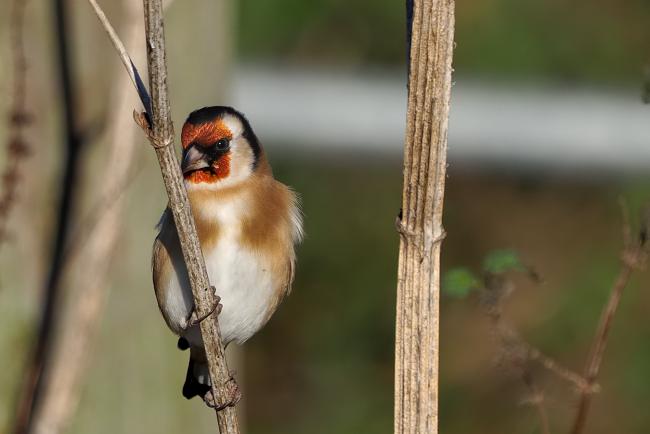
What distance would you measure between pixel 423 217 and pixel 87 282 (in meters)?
1.32

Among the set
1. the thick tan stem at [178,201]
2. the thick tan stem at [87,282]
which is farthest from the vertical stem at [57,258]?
the thick tan stem at [178,201]

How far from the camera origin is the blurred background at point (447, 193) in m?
4.52

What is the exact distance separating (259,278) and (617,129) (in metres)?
4.14

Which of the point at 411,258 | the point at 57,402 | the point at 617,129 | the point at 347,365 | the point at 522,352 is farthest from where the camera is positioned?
the point at 617,129

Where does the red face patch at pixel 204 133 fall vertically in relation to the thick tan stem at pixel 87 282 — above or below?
above

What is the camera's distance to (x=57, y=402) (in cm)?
299

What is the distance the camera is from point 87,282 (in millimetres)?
3029

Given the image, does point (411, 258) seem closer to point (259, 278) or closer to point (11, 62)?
point (259, 278)

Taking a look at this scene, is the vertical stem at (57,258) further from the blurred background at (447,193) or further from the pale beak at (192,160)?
the pale beak at (192,160)

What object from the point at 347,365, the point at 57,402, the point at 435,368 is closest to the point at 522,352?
the point at 435,368

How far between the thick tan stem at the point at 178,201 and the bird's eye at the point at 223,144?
2.30ft

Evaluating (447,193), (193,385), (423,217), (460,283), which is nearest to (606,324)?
(460,283)

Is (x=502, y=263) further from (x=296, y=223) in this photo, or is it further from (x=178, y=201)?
(x=296, y=223)

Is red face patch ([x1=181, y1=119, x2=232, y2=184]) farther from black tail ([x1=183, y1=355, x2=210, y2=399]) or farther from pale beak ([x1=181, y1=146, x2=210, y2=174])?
black tail ([x1=183, y1=355, x2=210, y2=399])
